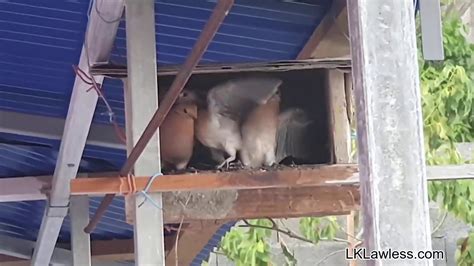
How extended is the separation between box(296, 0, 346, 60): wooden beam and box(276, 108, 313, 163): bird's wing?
0.17 meters

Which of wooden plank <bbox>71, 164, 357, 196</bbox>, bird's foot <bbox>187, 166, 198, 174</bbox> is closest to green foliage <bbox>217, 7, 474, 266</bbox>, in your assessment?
bird's foot <bbox>187, 166, 198, 174</bbox>

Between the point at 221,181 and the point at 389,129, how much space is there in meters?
1.01

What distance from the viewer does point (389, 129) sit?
1.30 metres

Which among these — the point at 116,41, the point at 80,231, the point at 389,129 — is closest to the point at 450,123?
the point at 80,231

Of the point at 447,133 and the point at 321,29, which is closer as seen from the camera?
the point at 321,29

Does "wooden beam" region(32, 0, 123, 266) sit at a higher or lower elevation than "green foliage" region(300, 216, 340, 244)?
lower

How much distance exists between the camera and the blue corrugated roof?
7.95 feet

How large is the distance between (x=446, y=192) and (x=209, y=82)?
284 centimetres

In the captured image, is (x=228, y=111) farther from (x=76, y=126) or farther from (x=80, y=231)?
(x=80, y=231)

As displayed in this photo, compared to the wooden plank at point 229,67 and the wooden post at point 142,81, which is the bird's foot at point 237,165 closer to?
the wooden plank at point 229,67

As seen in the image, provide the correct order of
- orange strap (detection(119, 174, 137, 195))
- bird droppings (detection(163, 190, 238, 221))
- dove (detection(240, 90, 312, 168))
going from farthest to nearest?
dove (detection(240, 90, 312, 168)) < bird droppings (detection(163, 190, 238, 221)) < orange strap (detection(119, 174, 137, 195))

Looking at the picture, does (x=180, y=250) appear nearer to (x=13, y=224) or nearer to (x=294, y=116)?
(x=13, y=224)

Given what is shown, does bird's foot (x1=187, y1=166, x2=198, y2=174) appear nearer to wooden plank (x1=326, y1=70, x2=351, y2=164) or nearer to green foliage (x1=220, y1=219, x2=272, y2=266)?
wooden plank (x1=326, y1=70, x2=351, y2=164)

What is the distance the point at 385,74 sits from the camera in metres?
1.30
